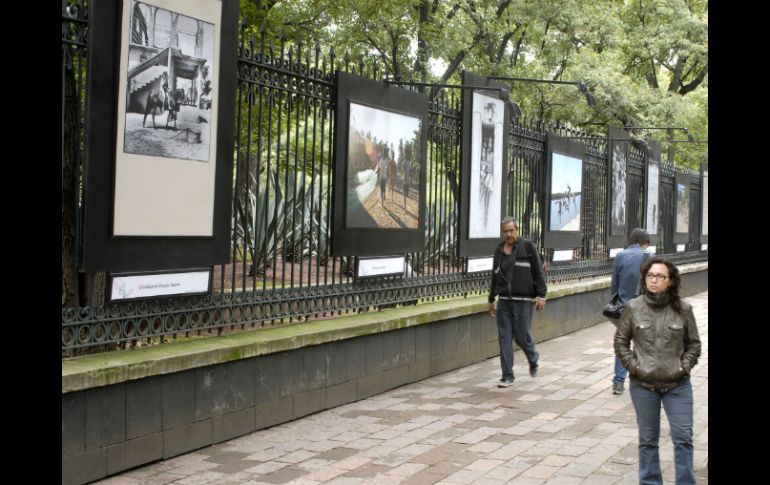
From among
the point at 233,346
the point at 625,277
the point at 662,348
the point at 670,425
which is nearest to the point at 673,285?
the point at 662,348

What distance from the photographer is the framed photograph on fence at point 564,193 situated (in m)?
15.1

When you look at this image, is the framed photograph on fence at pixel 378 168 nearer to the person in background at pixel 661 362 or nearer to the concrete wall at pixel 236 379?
the concrete wall at pixel 236 379

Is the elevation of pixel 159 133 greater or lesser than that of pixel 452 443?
greater

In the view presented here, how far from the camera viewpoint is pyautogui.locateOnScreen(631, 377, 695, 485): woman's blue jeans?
18.9ft

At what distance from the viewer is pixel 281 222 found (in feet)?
29.8

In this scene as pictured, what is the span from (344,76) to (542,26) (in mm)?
16821

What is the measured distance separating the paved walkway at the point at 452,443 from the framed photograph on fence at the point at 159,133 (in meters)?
1.59

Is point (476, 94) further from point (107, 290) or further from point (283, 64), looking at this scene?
point (107, 290)

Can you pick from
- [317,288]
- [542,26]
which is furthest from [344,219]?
[542,26]

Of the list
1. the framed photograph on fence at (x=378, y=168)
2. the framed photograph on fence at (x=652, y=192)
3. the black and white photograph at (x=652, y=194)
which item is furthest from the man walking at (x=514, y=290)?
the black and white photograph at (x=652, y=194)

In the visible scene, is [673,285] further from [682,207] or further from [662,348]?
Answer: [682,207]

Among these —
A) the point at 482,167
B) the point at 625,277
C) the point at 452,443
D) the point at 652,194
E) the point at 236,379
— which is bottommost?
the point at 452,443

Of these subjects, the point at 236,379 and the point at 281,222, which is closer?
the point at 236,379

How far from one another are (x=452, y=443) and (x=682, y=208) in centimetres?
1965
